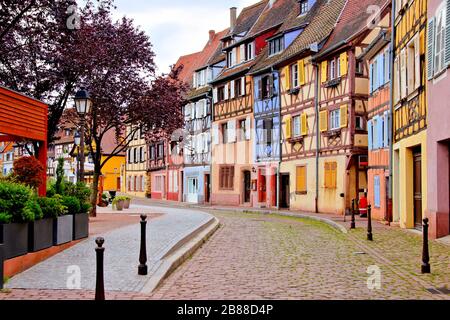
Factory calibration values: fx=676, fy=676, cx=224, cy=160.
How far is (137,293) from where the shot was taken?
8289 mm

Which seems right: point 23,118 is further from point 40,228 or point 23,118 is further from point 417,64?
point 417,64

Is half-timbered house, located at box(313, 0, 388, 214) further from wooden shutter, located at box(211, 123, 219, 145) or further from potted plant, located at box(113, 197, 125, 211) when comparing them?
wooden shutter, located at box(211, 123, 219, 145)

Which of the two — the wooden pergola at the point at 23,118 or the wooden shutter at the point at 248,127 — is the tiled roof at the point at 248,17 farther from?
the wooden pergola at the point at 23,118

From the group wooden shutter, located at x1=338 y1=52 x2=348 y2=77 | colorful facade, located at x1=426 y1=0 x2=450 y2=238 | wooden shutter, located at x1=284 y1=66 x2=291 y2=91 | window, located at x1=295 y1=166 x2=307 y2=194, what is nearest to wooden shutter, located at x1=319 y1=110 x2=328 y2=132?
wooden shutter, located at x1=338 y1=52 x2=348 y2=77

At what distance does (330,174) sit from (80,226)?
62.5 ft

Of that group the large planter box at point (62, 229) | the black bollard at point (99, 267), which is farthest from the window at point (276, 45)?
the black bollard at point (99, 267)

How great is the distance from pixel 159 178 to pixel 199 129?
37.1 ft

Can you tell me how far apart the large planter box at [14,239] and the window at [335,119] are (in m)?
21.7

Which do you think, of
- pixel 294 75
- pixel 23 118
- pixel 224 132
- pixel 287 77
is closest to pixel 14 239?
pixel 23 118

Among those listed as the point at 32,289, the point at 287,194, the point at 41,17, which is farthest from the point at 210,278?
the point at 287,194

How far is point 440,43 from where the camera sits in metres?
15.4

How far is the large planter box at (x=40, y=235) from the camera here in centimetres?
1048

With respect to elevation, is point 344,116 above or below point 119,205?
above

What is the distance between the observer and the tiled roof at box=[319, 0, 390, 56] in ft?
95.0
